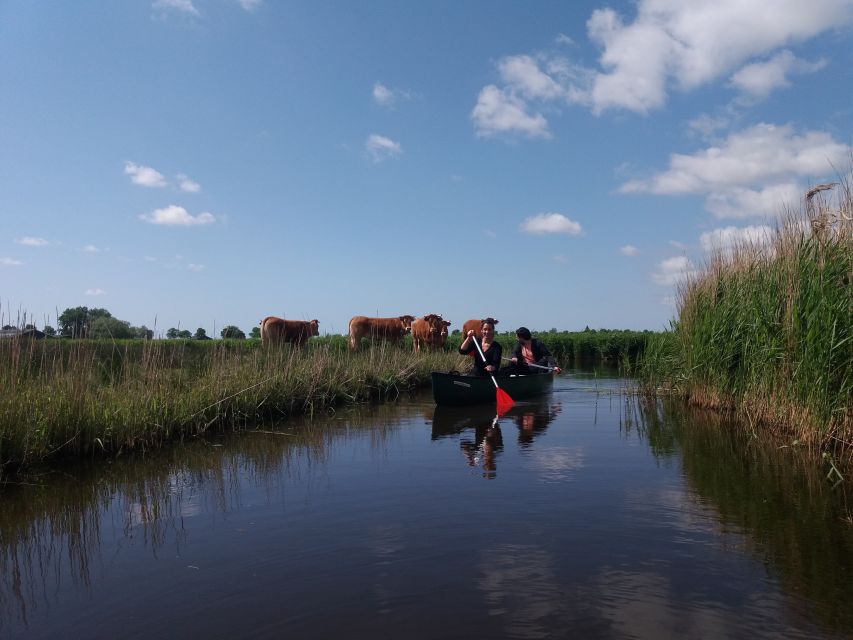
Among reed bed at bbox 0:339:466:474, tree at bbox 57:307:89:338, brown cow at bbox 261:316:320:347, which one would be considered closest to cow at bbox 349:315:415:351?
brown cow at bbox 261:316:320:347

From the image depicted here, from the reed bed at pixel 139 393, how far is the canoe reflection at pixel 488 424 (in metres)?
2.59

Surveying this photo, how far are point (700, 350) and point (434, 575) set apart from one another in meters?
7.88

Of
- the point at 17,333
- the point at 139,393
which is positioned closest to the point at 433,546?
the point at 139,393

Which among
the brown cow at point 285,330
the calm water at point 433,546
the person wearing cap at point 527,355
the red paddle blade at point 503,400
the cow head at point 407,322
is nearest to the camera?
the calm water at point 433,546

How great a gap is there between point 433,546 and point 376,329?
623 inches

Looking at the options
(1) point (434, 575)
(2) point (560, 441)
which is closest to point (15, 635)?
(1) point (434, 575)

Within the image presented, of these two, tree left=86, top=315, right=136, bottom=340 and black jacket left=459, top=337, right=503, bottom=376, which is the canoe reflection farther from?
tree left=86, top=315, right=136, bottom=340

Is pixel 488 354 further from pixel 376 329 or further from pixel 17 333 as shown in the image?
pixel 17 333

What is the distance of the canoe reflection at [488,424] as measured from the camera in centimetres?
756

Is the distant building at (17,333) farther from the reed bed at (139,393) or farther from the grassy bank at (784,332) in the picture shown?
the grassy bank at (784,332)

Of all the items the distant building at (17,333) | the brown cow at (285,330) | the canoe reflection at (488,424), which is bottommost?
the canoe reflection at (488,424)

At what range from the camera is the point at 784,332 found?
287 inches

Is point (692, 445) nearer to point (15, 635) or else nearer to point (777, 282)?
point (777, 282)

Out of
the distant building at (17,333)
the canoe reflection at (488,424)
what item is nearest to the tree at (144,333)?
the distant building at (17,333)
